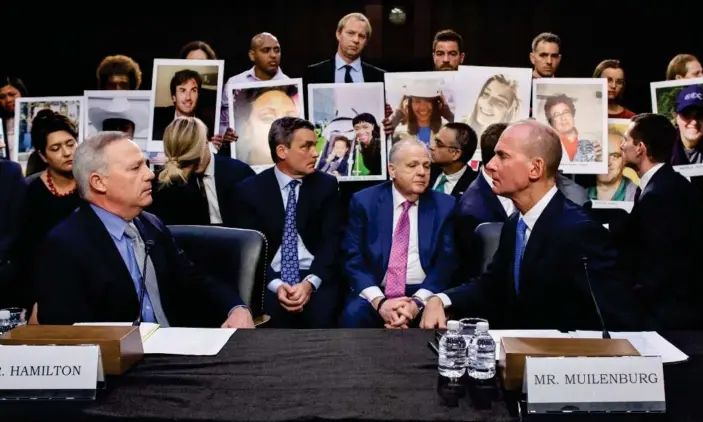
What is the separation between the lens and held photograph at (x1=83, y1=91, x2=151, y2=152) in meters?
4.22

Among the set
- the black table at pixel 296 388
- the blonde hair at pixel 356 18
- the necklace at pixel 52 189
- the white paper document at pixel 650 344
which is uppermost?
the blonde hair at pixel 356 18

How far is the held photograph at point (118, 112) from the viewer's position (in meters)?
4.22

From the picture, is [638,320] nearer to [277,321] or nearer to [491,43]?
[277,321]

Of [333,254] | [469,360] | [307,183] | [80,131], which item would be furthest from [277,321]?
[469,360]

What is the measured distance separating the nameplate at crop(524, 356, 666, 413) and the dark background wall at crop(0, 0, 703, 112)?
10.0 feet

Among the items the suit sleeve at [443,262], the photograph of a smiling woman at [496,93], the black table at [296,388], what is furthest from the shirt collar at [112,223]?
the photograph of a smiling woman at [496,93]

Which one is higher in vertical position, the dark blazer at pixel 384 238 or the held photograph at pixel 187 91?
the held photograph at pixel 187 91

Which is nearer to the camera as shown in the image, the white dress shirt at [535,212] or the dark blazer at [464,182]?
the white dress shirt at [535,212]

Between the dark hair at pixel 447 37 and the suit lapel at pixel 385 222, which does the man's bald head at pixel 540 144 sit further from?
the dark hair at pixel 447 37

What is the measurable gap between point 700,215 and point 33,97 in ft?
Result: 12.7

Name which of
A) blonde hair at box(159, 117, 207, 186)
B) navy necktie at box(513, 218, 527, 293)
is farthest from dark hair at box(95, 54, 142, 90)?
navy necktie at box(513, 218, 527, 293)

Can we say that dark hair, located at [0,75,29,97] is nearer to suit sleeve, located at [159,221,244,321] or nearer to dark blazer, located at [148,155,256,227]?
dark blazer, located at [148,155,256,227]

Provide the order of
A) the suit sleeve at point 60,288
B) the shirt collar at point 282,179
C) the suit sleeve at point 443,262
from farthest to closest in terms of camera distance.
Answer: the shirt collar at point 282,179 → the suit sleeve at point 443,262 → the suit sleeve at point 60,288

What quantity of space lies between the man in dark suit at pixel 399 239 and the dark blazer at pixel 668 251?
0.95 m
